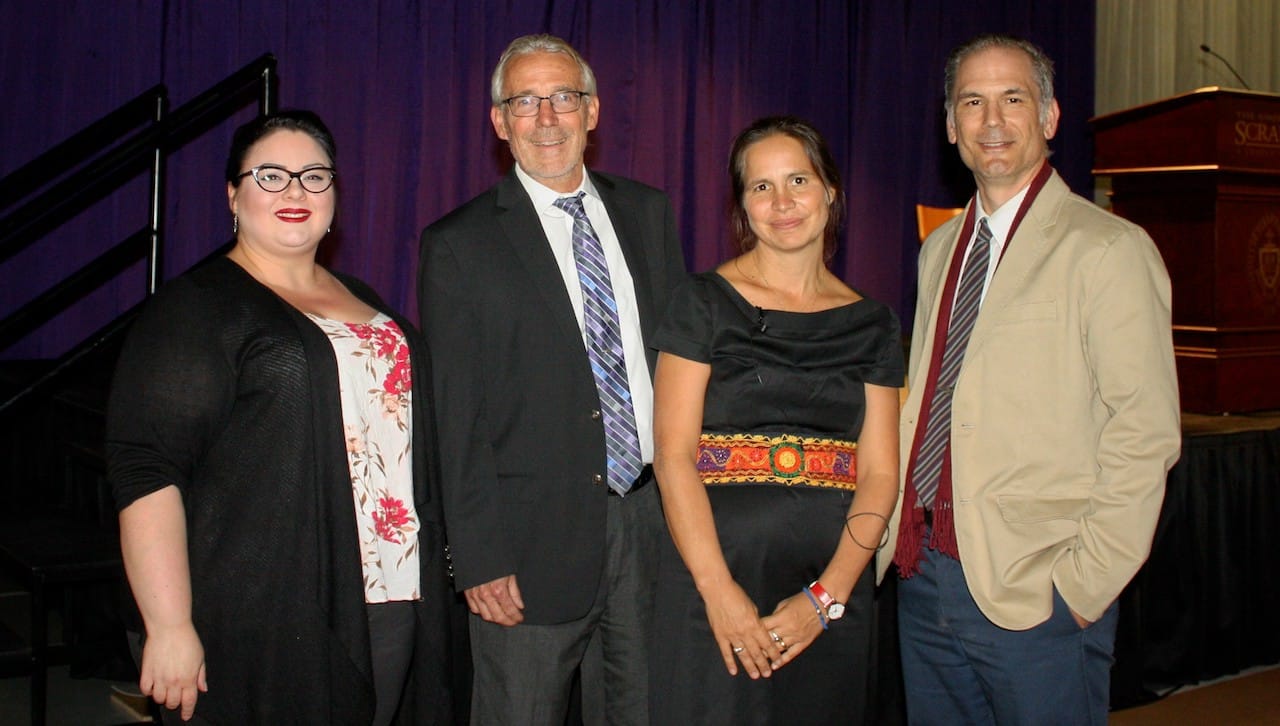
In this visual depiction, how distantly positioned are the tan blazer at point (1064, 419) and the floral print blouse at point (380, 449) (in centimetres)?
107

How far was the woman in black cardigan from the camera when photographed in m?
1.83

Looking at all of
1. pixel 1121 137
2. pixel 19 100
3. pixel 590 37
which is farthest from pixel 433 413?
pixel 590 37

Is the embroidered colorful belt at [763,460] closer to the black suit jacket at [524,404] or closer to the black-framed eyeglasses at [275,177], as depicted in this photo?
the black suit jacket at [524,404]

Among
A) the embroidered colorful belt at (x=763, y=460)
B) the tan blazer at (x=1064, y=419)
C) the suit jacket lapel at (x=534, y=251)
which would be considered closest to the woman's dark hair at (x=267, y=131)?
the suit jacket lapel at (x=534, y=251)

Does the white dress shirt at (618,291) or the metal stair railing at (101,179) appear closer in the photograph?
the white dress shirt at (618,291)

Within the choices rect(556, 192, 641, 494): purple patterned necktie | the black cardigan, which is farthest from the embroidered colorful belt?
the black cardigan

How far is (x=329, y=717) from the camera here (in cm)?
195

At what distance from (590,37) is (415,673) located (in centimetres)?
464

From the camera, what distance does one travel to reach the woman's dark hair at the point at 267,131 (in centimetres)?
203

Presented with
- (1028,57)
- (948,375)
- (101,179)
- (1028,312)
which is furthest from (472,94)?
(1028,312)

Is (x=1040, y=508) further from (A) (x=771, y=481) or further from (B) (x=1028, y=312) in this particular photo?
(A) (x=771, y=481)

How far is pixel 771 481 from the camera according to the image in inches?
83.3

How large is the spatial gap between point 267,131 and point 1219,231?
4065 millimetres

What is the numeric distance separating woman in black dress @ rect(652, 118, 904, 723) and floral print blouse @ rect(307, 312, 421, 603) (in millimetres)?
495
